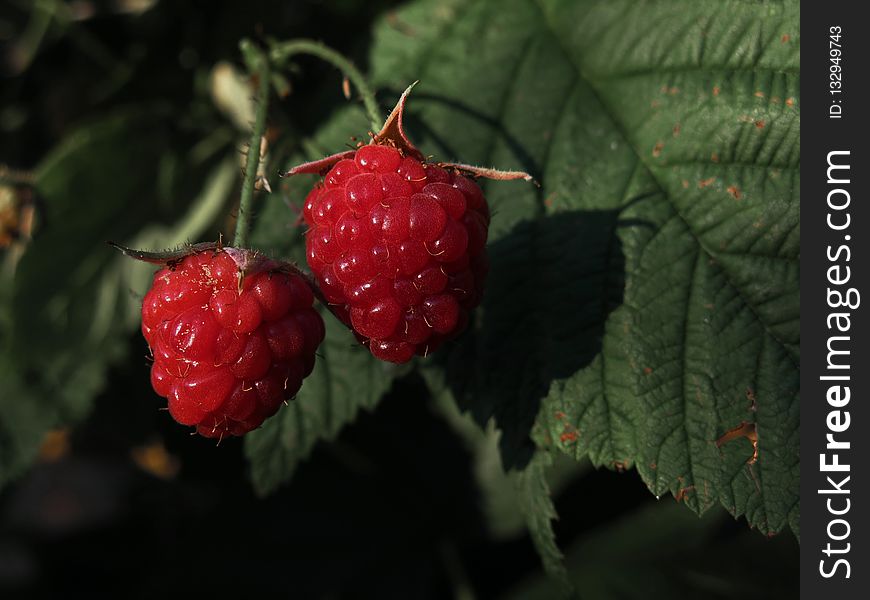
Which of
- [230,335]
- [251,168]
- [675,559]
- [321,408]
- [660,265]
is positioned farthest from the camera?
[675,559]

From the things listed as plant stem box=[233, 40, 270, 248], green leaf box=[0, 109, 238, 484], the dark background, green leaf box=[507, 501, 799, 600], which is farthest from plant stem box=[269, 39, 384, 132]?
green leaf box=[507, 501, 799, 600]

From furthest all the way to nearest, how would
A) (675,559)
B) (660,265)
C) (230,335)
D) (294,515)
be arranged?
(294,515) < (675,559) < (660,265) < (230,335)

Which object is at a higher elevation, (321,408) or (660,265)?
(660,265)

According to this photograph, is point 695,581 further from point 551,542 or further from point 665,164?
point 665,164

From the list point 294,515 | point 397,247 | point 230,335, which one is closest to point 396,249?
point 397,247

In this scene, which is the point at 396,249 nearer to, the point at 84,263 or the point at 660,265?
the point at 660,265

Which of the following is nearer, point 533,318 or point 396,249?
point 396,249

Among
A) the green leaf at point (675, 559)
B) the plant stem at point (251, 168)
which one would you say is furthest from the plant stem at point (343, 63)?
the green leaf at point (675, 559)
